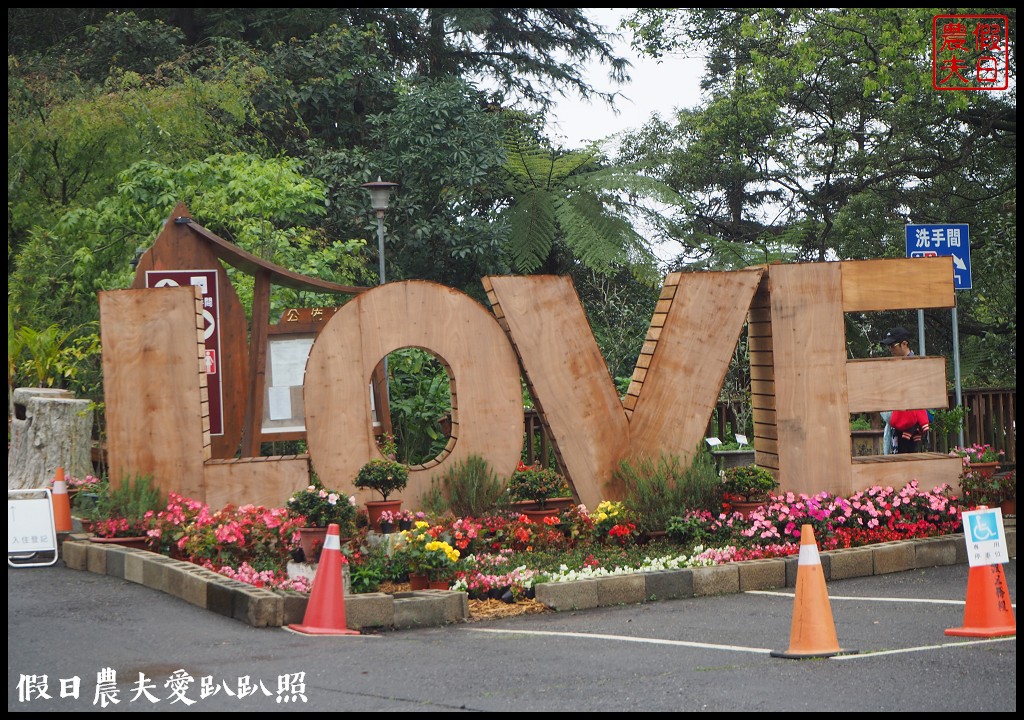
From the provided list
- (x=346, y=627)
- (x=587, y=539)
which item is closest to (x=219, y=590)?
(x=346, y=627)

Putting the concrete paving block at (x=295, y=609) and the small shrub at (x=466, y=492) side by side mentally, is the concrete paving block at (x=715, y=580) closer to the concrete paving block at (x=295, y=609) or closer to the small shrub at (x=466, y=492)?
the small shrub at (x=466, y=492)

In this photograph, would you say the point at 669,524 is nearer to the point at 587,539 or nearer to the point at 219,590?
the point at 587,539

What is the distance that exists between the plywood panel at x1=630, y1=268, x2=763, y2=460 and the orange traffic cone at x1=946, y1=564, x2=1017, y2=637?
4115mm

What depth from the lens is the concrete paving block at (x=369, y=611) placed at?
7.75 m

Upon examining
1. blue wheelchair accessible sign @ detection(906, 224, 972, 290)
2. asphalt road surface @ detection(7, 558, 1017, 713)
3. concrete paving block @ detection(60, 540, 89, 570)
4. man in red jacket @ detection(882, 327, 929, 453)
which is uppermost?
blue wheelchair accessible sign @ detection(906, 224, 972, 290)

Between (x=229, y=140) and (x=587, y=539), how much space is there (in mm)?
12767

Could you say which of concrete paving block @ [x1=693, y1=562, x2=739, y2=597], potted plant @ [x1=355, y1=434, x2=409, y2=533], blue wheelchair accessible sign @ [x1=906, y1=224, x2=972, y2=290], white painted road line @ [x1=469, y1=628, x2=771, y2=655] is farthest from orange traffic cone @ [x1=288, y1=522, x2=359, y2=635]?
blue wheelchair accessible sign @ [x1=906, y1=224, x2=972, y2=290]

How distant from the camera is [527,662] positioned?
6605mm

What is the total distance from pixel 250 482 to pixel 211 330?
9.04 ft

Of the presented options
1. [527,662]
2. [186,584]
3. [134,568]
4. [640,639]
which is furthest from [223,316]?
[527,662]

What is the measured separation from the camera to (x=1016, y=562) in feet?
32.4

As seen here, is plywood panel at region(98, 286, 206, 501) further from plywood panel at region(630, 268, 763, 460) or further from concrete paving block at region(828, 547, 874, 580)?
concrete paving block at region(828, 547, 874, 580)

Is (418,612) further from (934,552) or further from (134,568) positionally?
(934,552)

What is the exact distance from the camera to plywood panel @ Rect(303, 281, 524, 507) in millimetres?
10703
